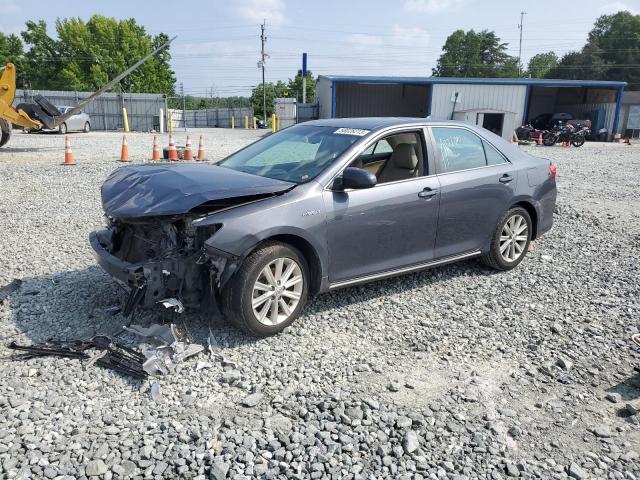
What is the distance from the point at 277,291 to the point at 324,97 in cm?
3589

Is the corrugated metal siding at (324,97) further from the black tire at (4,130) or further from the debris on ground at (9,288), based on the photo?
the debris on ground at (9,288)

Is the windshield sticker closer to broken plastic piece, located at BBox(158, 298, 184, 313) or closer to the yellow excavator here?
broken plastic piece, located at BBox(158, 298, 184, 313)

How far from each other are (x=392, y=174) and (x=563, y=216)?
5.05 metres

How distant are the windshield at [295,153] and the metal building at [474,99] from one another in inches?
1013

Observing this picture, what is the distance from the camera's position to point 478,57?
100 metres

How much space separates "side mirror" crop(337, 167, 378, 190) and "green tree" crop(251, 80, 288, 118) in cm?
5862

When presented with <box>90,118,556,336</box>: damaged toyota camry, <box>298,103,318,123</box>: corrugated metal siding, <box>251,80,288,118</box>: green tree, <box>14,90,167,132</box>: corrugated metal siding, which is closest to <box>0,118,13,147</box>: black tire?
<box>90,118,556,336</box>: damaged toyota camry

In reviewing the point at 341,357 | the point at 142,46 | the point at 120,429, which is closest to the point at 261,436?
the point at 120,429

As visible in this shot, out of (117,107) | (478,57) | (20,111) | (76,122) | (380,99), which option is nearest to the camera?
(20,111)

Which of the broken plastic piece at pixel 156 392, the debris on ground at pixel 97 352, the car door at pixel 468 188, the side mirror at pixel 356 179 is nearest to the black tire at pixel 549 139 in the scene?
the car door at pixel 468 188

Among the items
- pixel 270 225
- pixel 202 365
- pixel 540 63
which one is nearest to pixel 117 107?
pixel 270 225

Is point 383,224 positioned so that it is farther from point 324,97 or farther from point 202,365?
point 324,97

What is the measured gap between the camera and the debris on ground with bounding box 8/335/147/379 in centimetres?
373

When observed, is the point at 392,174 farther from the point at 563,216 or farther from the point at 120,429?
the point at 563,216
